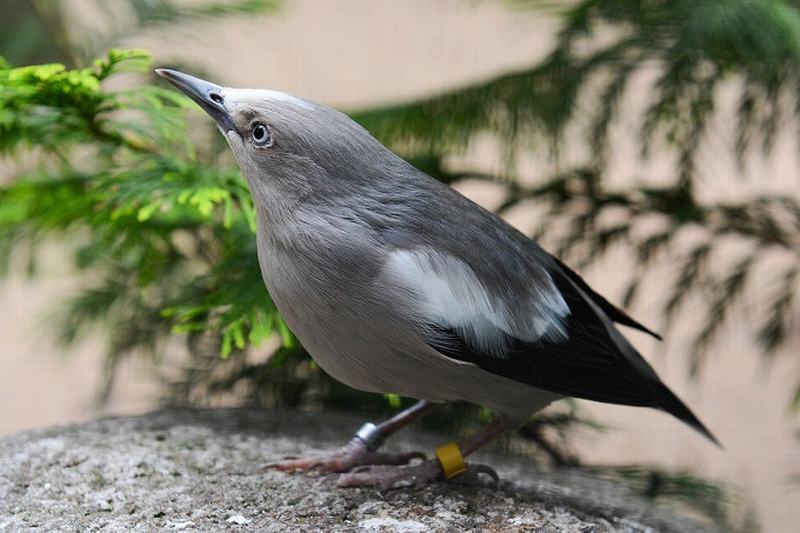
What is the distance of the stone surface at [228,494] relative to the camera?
60.5 inches

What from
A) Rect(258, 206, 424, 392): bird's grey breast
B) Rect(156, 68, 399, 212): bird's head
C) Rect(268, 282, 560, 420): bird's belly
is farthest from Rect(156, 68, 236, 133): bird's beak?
Rect(268, 282, 560, 420): bird's belly

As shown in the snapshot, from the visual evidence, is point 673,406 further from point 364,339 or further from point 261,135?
point 261,135

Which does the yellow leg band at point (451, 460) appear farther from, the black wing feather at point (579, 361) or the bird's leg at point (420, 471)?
the black wing feather at point (579, 361)

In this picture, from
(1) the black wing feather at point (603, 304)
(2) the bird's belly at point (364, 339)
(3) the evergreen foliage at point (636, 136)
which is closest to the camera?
(2) the bird's belly at point (364, 339)

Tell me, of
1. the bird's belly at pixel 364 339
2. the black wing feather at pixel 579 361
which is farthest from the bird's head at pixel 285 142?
the black wing feather at pixel 579 361

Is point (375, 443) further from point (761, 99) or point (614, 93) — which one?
point (761, 99)

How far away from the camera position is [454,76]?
523 centimetres

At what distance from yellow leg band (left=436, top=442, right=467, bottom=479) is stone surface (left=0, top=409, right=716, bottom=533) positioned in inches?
1.4

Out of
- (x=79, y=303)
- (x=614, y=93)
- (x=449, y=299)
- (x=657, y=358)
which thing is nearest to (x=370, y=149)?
(x=449, y=299)

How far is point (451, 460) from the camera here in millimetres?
1660

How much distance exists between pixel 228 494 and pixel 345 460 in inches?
8.6

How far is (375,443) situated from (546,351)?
1.31 feet

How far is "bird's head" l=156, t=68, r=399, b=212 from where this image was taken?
148cm

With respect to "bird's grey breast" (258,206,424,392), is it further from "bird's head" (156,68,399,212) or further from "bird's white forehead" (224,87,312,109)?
"bird's white forehead" (224,87,312,109)
